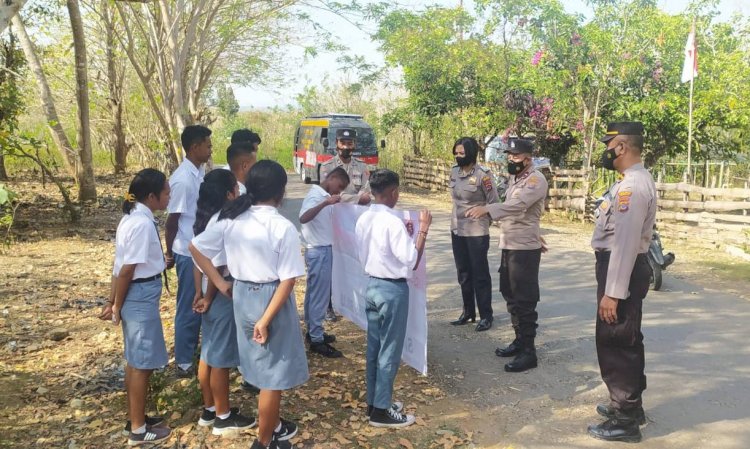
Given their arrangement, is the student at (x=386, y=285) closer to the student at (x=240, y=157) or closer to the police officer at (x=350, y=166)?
the student at (x=240, y=157)

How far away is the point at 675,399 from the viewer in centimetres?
415

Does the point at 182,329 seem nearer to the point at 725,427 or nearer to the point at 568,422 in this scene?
the point at 568,422

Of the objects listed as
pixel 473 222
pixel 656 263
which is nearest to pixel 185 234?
pixel 473 222

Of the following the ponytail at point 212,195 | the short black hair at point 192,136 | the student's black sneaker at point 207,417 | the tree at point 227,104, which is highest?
the tree at point 227,104

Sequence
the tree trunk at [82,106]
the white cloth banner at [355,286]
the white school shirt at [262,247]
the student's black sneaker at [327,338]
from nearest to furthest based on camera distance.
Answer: the white school shirt at [262,247] < the white cloth banner at [355,286] < the student's black sneaker at [327,338] < the tree trunk at [82,106]

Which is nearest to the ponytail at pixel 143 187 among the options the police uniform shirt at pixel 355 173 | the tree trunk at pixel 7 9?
the tree trunk at pixel 7 9

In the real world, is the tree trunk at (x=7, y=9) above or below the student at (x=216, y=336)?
above

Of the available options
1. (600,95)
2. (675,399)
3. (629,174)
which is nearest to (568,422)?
(675,399)

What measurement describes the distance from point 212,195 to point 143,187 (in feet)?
1.37

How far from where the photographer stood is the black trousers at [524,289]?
475 centimetres

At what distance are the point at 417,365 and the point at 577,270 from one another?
496 cm

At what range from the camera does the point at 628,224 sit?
3354 millimetres

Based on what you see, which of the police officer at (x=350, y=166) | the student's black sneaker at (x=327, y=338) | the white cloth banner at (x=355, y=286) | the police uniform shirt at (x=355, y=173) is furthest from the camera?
the police uniform shirt at (x=355, y=173)

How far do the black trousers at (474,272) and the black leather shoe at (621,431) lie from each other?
80.6 inches
